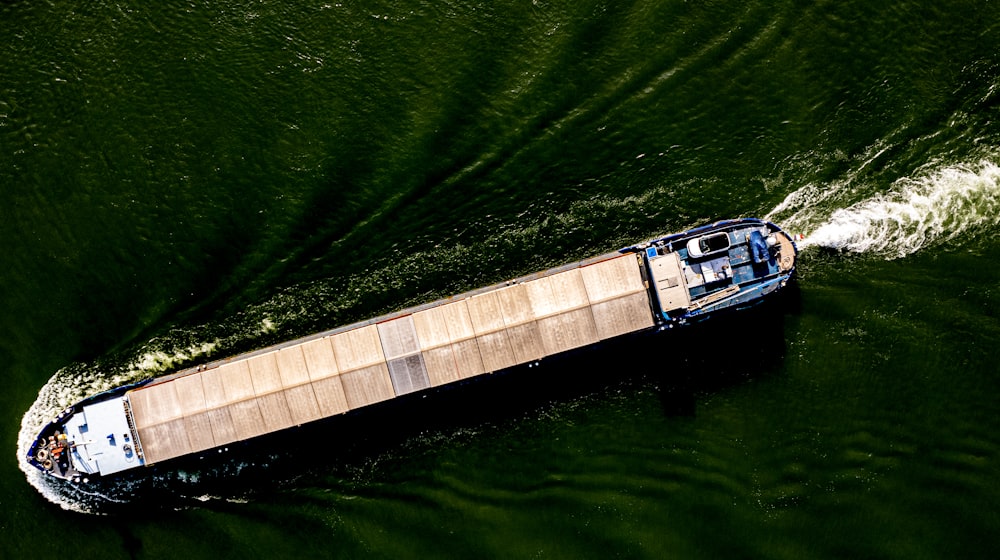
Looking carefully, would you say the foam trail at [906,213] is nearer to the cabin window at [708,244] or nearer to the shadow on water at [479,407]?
the shadow on water at [479,407]

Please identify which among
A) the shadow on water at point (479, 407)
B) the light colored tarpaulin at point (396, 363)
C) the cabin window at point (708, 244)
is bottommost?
the shadow on water at point (479, 407)

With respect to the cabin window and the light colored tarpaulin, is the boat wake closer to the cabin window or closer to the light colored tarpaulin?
the light colored tarpaulin

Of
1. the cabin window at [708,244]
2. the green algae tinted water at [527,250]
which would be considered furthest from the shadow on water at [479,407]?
the cabin window at [708,244]

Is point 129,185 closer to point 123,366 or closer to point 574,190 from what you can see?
point 123,366

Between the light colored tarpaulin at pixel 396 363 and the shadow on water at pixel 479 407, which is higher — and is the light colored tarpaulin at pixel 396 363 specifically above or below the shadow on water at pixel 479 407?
above

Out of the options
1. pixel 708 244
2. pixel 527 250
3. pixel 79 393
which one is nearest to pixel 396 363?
pixel 527 250

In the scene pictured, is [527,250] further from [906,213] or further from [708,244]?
[906,213]

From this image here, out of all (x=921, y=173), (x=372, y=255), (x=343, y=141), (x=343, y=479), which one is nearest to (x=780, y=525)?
(x=921, y=173)
